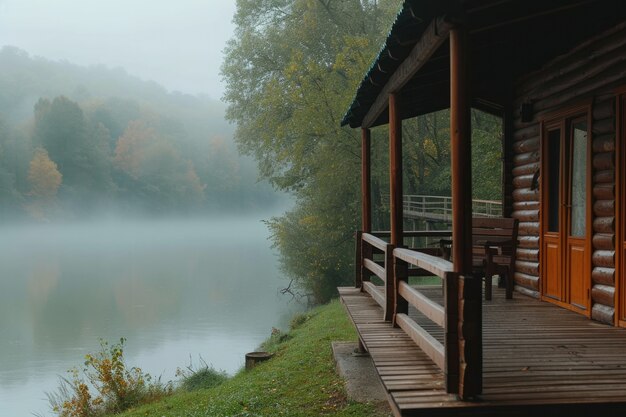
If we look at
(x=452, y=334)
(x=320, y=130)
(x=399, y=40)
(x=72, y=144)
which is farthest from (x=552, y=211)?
(x=72, y=144)

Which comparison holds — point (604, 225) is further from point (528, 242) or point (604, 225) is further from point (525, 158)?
point (525, 158)

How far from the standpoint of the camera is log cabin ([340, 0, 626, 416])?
155 inches

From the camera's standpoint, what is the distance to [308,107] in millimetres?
22719

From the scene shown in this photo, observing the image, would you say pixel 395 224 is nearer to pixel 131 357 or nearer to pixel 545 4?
pixel 545 4

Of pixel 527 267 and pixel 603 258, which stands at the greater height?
pixel 603 258

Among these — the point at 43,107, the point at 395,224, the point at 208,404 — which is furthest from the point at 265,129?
the point at 43,107

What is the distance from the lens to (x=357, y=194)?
24188 millimetres

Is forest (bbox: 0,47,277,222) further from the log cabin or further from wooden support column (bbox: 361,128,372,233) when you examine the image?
the log cabin

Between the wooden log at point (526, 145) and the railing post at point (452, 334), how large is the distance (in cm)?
440

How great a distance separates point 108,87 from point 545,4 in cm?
12711

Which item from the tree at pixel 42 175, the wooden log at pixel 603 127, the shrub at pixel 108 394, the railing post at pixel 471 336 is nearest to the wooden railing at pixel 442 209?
the shrub at pixel 108 394

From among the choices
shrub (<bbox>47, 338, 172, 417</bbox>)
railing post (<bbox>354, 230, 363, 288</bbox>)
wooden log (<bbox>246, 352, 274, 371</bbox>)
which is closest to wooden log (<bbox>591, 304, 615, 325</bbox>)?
railing post (<bbox>354, 230, 363, 288</bbox>)

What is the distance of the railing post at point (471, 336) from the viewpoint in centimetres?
381

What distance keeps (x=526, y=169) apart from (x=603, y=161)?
1.84 metres
